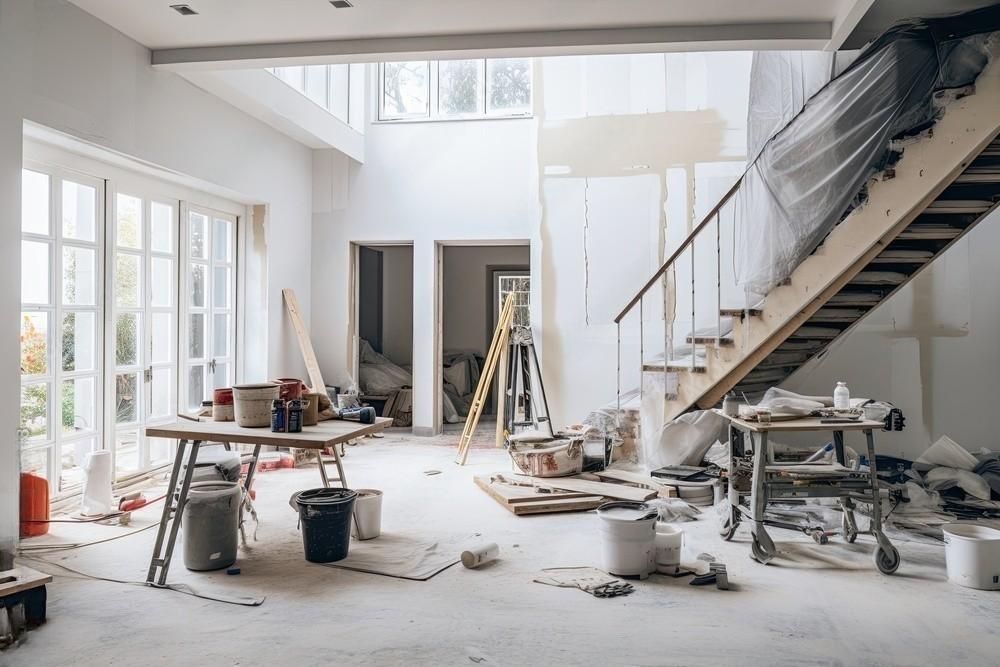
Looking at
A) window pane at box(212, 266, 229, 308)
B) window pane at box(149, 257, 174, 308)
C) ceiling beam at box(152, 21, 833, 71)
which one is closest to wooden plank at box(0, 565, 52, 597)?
window pane at box(149, 257, 174, 308)

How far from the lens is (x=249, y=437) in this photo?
3.29 meters

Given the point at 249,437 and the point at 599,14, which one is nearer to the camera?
the point at 249,437

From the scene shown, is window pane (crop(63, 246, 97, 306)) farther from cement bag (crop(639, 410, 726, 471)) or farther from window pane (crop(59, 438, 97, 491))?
cement bag (crop(639, 410, 726, 471))

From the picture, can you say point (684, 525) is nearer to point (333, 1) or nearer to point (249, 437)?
point (249, 437)

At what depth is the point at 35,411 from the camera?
13.8ft

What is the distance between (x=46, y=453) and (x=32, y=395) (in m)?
0.40

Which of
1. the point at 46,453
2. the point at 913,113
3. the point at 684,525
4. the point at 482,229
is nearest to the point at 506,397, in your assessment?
the point at 482,229

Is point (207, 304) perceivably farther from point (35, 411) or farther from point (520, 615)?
point (520, 615)

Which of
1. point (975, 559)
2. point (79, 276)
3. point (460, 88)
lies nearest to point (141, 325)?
point (79, 276)

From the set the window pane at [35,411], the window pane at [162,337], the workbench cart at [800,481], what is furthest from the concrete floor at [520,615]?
the window pane at [162,337]

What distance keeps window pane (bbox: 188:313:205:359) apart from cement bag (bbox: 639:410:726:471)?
386 cm

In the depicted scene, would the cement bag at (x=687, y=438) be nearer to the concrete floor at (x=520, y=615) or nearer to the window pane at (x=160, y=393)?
the concrete floor at (x=520, y=615)

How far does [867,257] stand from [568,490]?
2.39 m

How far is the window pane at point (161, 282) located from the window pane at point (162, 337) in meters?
0.10
